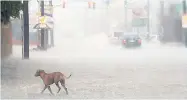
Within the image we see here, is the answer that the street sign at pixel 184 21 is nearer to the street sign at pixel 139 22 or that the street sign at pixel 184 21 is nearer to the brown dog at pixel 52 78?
the street sign at pixel 139 22

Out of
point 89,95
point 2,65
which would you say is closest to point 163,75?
point 89,95

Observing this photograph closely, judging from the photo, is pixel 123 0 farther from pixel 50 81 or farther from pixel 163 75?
pixel 50 81

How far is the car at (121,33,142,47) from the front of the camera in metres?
13.0

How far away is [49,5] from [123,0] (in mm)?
2011

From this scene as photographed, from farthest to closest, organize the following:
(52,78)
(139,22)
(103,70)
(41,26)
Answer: (41,26) < (139,22) < (103,70) < (52,78)

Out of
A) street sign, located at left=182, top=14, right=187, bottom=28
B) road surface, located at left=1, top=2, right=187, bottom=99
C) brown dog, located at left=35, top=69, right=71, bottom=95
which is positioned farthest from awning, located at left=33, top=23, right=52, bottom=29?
brown dog, located at left=35, top=69, right=71, bottom=95

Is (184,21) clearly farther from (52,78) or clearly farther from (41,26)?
(52,78)

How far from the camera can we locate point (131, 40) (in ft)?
43.2

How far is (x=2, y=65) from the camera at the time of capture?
1073cm

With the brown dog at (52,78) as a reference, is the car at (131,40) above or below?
above

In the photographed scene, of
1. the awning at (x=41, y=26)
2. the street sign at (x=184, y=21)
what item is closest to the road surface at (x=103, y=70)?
the street sign at (x=184, y=21)

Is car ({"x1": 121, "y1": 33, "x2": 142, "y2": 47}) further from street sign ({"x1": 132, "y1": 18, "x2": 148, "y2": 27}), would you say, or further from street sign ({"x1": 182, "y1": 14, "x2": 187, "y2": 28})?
street sign ({"x1": 182, "y1": 14, "x2": 187, "y2": 28})

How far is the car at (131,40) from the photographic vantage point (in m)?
13.0

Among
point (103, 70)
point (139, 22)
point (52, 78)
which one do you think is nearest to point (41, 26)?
point (139, 22)
